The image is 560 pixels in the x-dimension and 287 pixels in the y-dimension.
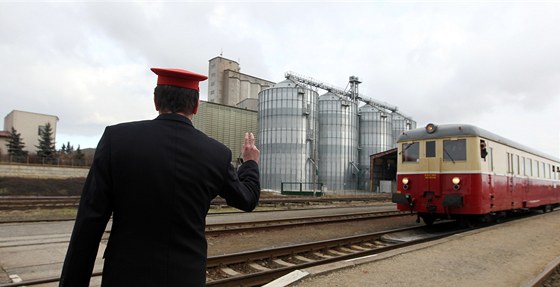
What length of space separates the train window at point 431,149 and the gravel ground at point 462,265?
9.09 feet

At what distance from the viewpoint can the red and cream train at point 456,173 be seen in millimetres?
11414

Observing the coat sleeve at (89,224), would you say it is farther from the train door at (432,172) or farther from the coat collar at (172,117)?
the train door at (432,172)

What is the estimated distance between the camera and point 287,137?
139 ft

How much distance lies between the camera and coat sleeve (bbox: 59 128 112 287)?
5.80 feet

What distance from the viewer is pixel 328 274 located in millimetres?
6348

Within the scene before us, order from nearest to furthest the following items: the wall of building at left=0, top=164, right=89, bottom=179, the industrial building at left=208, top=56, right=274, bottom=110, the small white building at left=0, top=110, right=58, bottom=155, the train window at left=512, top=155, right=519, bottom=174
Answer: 1. the train window at left=512, top=155, right=519, bottom=174
2. the wall of building at left=0, top=164, right=89, bottom=179
3. the small white building at left=0, top=110, right=58, bottom=155
4. the industrial building at left=208, top=56, right=274, bottom=110

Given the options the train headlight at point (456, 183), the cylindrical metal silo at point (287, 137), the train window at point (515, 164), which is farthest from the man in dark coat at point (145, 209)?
the cylindrical metal silo at point (287, 137)

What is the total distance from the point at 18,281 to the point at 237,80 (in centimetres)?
6372

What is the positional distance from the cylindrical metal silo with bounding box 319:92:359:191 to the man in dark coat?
44.5 m

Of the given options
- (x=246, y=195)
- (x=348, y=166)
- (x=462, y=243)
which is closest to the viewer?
(x=246, y=195)

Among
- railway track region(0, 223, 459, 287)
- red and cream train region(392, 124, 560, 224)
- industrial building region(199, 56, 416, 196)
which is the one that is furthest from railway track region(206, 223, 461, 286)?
industrial building region(199, 56, 416, 196)

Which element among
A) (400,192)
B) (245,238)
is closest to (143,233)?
(245,238)

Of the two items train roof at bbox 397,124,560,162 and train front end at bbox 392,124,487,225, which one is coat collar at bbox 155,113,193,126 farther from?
train roof at bbox 397,124,560,162

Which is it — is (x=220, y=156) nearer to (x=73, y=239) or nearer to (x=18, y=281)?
(x=73, y=239)
